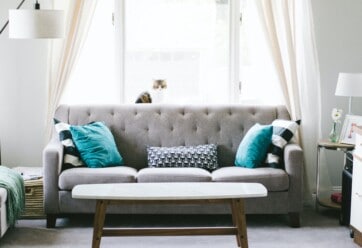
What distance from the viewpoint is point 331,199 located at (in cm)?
505

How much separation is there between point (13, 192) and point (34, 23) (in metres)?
1.18

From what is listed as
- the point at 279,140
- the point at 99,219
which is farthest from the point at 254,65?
the point at 99,219

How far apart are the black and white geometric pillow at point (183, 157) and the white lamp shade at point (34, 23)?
1.33m

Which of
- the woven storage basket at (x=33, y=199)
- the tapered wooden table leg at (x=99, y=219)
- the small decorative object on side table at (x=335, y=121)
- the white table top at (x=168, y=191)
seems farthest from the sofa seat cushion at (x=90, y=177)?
the small decorative object on side table at (x=335, y=121)

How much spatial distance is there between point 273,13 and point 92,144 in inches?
75.7

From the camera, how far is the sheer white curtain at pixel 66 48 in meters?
5.21

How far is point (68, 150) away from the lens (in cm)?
469

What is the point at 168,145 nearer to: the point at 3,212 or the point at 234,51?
the point at 234,51

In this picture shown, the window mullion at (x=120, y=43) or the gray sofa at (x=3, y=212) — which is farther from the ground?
the window mullion at (x=120, y=43)

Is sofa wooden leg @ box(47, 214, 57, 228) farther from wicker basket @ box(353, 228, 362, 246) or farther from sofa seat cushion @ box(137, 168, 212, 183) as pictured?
wicker basket @ box(353, 228, 362, 246)

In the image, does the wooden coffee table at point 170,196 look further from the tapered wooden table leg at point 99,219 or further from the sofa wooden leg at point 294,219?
the sofa wooden leg at point 294,219

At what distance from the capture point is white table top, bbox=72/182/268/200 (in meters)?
3.57

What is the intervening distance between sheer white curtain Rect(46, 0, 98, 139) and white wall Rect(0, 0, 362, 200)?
167 mm

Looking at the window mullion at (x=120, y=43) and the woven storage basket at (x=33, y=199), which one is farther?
the window mullion at (x=120, y=43)
